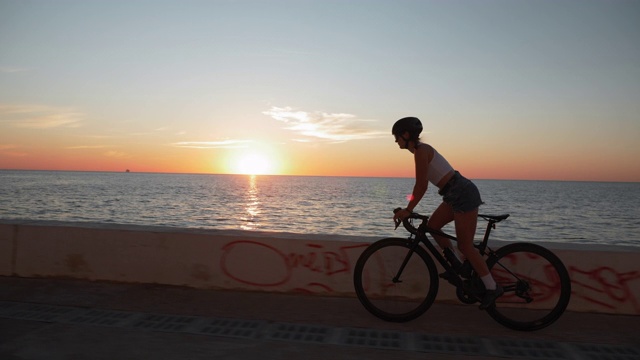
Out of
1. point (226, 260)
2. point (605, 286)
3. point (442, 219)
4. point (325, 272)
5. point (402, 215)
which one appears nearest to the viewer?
point (402, 215)

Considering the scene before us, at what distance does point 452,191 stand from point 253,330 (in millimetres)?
2037

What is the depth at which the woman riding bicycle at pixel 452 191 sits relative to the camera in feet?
13.2

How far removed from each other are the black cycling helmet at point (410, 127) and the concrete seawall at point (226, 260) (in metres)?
1.27

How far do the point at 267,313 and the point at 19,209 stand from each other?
5015 cm

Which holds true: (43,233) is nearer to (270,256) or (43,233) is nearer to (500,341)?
(270,256)

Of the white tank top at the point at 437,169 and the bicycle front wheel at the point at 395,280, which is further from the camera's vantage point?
the bicycle front wheel at the point at 395,280

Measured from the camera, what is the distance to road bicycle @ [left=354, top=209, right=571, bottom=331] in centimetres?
413

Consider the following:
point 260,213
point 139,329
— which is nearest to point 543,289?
point 139,329

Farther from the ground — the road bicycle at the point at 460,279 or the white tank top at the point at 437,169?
the white tank top at the point at 437,169

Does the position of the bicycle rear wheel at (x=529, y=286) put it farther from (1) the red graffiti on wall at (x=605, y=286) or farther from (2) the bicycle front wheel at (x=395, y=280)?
(2) the bicycle front wheel at (x=395, y=280)

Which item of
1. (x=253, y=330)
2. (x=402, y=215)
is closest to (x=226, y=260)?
(x=253, y=330)

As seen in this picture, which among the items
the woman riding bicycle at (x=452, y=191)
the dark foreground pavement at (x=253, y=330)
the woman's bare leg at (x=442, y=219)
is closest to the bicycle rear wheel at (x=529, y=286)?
the dark foreground pavement at (x=253, y=330)

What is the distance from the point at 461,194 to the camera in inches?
160

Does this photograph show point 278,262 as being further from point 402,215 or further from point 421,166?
point 421,166
